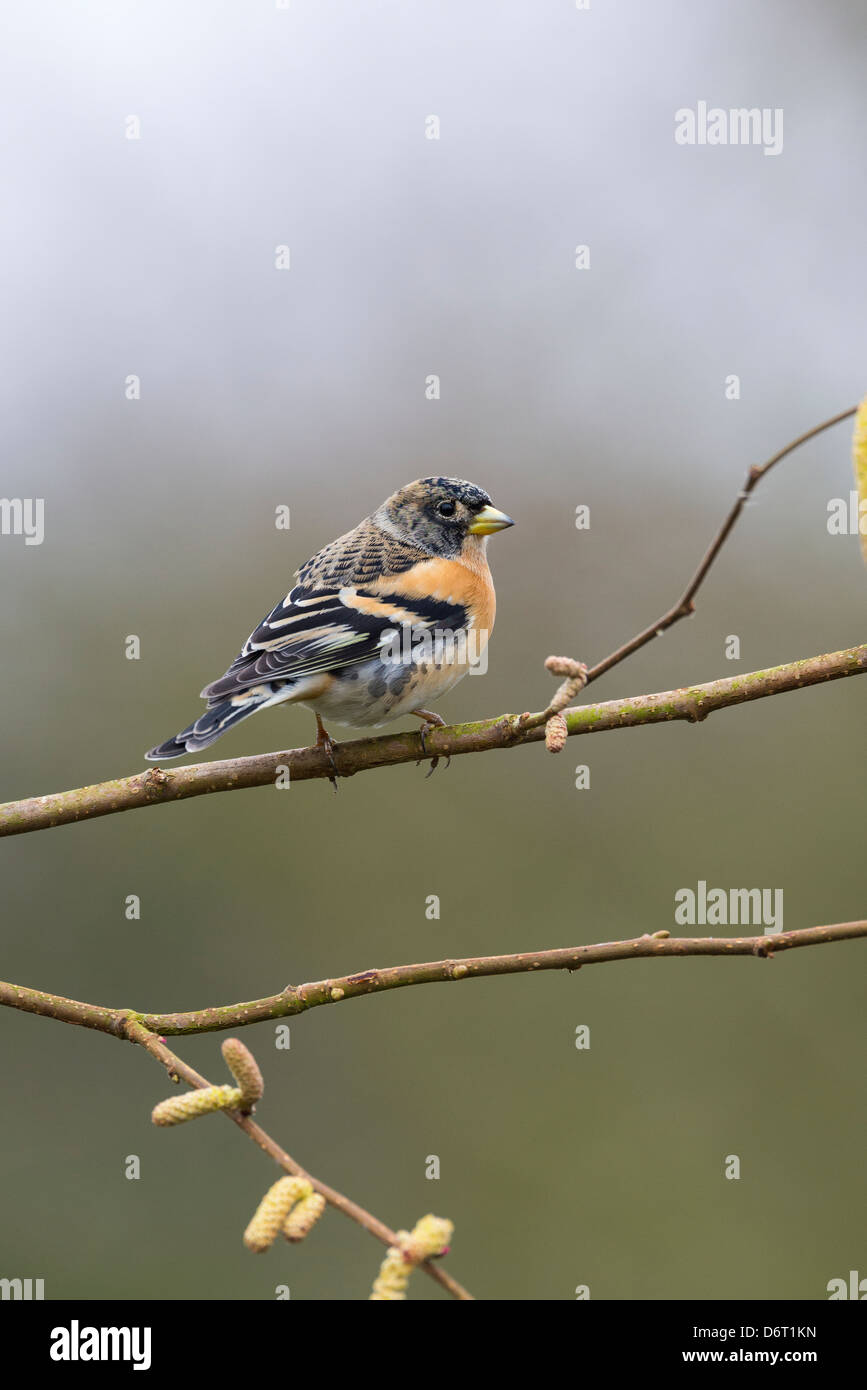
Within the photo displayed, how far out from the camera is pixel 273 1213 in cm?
150

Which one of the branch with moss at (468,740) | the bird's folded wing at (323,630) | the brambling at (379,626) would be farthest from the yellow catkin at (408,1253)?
the bird's folded wing at (323,630)

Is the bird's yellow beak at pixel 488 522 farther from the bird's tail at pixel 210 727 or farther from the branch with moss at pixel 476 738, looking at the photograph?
the branch with moss at pixel 476 738

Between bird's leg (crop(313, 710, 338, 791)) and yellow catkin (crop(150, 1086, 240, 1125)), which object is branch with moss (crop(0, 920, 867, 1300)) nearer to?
yellow catkin (crop(150, 1086, 240, 1125))

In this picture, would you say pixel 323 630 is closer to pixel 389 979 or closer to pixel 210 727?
pixel 210 727

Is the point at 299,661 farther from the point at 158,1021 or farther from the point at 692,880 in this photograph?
the point at 692,880

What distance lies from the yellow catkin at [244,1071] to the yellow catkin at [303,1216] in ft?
0.54

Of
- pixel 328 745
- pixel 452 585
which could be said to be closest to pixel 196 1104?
pixel 328 745

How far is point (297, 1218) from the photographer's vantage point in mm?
1453

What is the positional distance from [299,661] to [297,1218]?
95.2 inches

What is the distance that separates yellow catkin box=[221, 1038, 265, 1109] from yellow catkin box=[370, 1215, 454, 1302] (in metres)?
0.32

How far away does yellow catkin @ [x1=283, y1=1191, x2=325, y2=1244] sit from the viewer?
1433 millimetres

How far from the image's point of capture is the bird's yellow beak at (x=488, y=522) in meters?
4.44

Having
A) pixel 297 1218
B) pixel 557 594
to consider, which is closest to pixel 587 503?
pixel 557 594

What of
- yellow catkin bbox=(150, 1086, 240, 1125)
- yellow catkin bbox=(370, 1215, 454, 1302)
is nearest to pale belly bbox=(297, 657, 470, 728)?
yellow catkin bbox=(150, 1086, 240, 1125)
